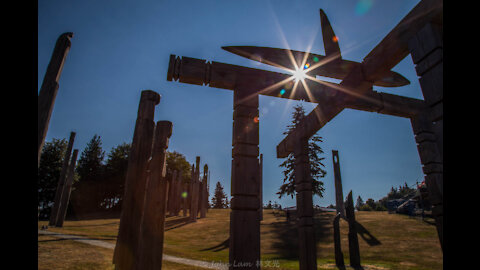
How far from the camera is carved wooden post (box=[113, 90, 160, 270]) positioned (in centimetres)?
618

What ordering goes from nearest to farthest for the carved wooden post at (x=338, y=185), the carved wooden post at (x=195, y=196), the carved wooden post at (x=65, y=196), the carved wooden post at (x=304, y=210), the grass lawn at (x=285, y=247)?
1. the carved wooden post at (x=304, y=210)
2. the grass lawn at (x=285, y=247)
3. the carved wooden post at (x=65, y=196)
4. the carved wooden post at (x=338, y=185)
5. the carved wooden post at (x=195, y=196)

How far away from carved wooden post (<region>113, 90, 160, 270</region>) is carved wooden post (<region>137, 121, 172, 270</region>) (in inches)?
7.3

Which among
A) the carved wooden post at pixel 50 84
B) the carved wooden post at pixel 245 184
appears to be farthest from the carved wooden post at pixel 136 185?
the carved wooden post at pixel 245 184

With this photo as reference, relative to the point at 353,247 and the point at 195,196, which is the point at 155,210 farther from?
the point at 195,196

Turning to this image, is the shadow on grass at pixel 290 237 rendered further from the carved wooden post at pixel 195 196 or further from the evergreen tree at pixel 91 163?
the evergreen tree at pixel 91 163

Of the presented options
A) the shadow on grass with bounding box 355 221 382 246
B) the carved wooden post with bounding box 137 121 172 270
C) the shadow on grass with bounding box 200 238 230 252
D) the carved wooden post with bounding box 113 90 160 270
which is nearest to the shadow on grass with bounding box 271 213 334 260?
the shadow on grass with bounding box 355 221 382 246

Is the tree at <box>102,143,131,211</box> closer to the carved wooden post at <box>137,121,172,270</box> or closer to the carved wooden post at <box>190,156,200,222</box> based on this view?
the carved wooden post at <box>190,156,200,222</box>

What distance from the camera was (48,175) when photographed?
30078 millimetres

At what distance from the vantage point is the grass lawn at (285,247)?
8484mm

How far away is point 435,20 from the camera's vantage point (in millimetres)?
3230

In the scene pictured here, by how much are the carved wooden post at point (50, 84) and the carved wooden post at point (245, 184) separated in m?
3.17
